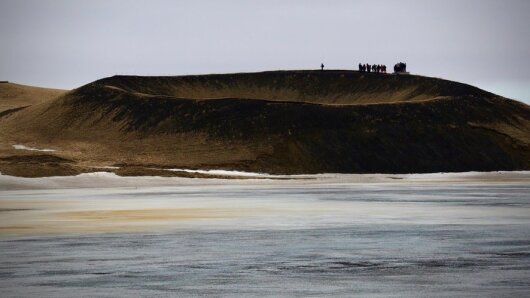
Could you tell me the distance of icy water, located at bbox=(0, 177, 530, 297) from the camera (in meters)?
16.1

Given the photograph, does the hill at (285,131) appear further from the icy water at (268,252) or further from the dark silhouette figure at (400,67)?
the icy water at (268,252)

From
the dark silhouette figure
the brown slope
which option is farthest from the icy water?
the brown slope

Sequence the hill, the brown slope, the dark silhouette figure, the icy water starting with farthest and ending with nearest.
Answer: the brown slope → the dark silhouette figure → the hill → the icy water

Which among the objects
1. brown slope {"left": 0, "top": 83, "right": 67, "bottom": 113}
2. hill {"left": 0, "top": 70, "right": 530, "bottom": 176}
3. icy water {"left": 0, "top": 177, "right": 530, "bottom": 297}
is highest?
brown slope {"left": 0, "top": 83, "right": 67, "bottom": 113}

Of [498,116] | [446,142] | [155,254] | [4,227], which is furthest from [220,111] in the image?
[155,254]

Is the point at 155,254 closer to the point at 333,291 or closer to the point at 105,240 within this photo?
the point at 105,240

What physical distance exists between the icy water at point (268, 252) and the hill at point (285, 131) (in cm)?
5813

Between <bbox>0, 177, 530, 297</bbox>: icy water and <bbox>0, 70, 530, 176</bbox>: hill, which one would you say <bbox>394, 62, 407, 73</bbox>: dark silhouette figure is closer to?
<bbox>0, 70, 530, 176</bbox>: hill

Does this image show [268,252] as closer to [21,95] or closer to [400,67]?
[400,67]

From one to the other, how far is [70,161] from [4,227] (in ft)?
210

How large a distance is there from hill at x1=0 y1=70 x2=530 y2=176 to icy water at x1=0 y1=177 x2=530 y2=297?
191 feet

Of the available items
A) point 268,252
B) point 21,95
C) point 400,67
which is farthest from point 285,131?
point 21,95

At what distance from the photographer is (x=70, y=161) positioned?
297 ft

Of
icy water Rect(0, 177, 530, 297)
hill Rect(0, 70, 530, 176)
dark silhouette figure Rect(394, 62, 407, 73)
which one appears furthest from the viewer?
dark silhouette figure Rect(394, 62, 407, 73)
